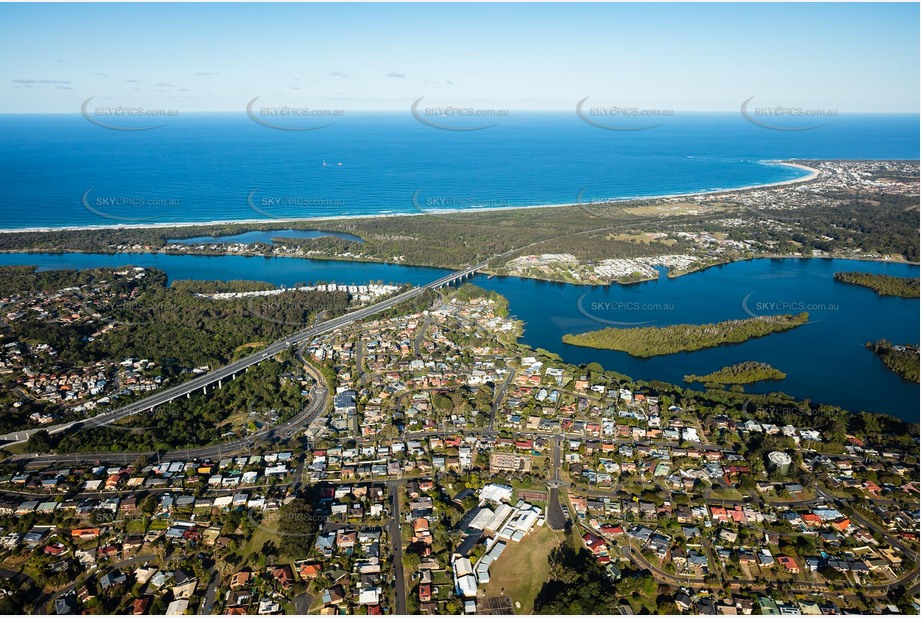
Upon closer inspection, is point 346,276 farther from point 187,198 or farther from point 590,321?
point 187,198

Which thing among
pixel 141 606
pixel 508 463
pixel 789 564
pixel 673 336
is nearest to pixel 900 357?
pixel 673 336

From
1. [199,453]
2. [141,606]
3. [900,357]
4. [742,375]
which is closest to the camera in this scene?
[141,606]

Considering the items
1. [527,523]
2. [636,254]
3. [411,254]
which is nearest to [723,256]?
[636,254]

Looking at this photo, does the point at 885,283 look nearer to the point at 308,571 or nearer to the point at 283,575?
the point at 308,571

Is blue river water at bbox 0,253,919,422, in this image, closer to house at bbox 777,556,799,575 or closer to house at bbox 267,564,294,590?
house at bbox 777,556,799,575

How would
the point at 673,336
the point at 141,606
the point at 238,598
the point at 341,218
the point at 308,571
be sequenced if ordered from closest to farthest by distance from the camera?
the point at 141,606 → the point at 238,598 → the point at 308,571 → the point at 673,336 → the point at 341,218

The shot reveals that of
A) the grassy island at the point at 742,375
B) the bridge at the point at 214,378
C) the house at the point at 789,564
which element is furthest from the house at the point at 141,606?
the grassy island at the point at 742,375

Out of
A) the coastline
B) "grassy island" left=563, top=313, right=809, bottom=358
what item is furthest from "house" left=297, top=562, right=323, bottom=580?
the coastline

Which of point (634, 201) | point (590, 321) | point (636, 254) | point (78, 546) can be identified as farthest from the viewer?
point (634, 201)
